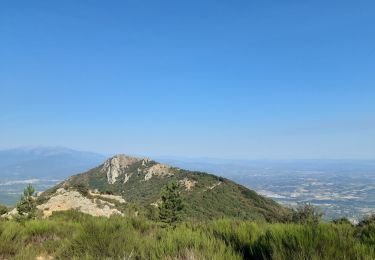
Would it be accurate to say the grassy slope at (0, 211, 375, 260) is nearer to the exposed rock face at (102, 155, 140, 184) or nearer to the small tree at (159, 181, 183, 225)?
the small tree at (159, 181, 183, 225)

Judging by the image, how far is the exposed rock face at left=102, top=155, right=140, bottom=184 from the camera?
136m

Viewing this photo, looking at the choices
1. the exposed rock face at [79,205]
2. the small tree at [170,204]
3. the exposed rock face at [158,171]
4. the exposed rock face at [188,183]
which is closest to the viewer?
the exposed rock face at [79,205]

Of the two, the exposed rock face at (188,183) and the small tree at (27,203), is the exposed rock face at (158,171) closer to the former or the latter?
the exposed rock face at (188,183)

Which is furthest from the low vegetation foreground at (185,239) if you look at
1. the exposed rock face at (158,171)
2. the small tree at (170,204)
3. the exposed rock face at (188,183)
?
the exposed rock face at (158,171)

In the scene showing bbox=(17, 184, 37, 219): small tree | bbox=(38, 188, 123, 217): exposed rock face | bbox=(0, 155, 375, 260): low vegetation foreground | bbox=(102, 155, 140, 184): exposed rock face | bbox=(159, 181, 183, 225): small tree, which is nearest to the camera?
bbox=(0, 155, 375, 260): low vegetation foreground

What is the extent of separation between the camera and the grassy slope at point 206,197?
71.9 metres

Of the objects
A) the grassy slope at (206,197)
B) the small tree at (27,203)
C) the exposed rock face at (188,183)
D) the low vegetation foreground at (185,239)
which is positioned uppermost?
the low vegetation foreground at (185,239)

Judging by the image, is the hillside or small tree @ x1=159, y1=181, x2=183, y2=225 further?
the hillside

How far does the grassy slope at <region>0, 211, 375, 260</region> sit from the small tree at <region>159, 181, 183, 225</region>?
134 feet

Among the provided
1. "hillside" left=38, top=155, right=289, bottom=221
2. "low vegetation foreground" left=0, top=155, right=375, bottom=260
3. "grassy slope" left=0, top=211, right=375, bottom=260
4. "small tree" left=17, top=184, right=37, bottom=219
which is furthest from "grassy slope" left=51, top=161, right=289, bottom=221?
"grassy slope" left=0, top=211, right=375, bottom=260

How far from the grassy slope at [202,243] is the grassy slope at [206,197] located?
161ft

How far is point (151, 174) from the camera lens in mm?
121750

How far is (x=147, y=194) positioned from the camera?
10131 cm

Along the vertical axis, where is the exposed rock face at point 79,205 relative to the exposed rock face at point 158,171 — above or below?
below
